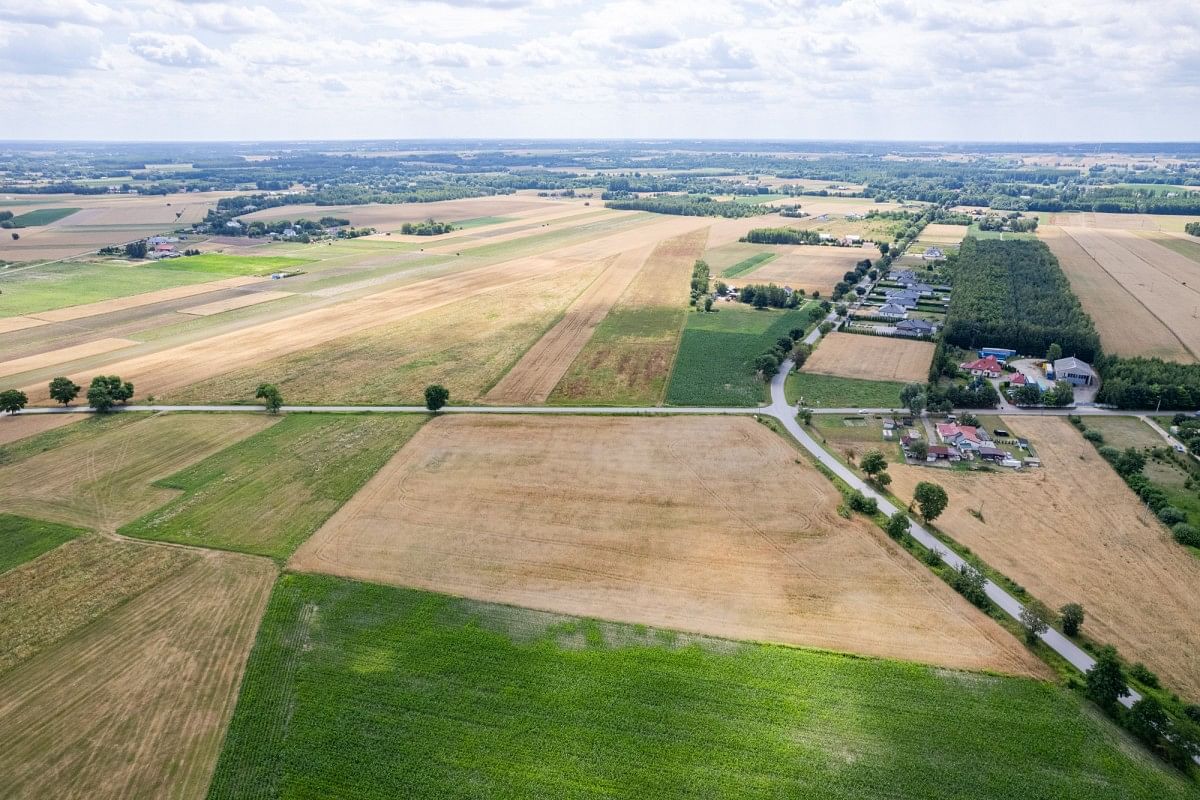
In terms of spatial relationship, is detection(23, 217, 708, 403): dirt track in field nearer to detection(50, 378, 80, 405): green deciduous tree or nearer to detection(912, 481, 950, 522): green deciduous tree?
detection(50, 378, 80, 405): green deciduous tree

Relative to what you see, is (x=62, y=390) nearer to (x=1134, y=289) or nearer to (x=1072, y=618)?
(x=1072, y=618)

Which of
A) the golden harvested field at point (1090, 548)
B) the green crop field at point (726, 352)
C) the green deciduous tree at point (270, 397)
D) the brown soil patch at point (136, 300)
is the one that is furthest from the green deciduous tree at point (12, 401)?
the golden harvested field at point (1090, 548)

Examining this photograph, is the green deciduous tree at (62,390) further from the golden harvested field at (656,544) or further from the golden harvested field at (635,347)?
the golden harvested field at (635,347)

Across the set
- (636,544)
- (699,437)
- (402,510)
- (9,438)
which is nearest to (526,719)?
(636,544)

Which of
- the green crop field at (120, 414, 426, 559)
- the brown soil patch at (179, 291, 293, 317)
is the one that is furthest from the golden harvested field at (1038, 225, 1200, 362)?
the brown soil patch at (179, 291, 293, 317)

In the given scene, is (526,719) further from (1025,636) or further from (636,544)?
(1025,636)

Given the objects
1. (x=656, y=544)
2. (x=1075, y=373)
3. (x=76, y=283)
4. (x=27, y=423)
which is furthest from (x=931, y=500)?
(x=76, y=283)
